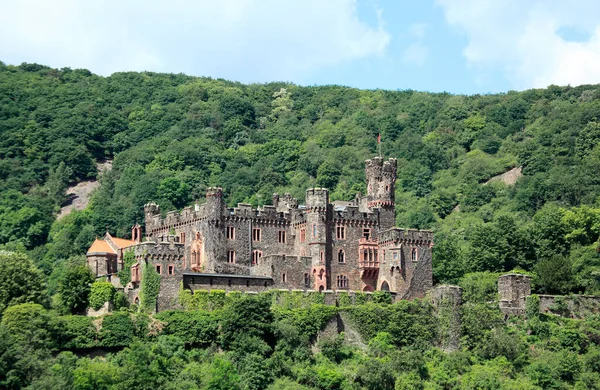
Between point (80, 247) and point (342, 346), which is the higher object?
point (80, 247)

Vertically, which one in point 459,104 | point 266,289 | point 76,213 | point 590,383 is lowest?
point 590,383

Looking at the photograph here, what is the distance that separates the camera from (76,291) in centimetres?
7212

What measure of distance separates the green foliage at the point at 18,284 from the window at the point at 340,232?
64.6ft

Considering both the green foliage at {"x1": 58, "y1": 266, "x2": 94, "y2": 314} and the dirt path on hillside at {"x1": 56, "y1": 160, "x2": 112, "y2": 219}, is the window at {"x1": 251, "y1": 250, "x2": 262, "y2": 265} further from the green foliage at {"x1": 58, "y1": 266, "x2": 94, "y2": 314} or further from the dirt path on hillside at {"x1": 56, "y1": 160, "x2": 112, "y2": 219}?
the dirt path on hillside at {"x1": 56, "y1": 160, "x2": 112, "y2": 219}

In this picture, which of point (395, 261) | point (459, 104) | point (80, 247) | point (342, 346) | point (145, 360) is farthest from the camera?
point (459, 104)

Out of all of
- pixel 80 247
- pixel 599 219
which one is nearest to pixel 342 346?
pixel 599 219

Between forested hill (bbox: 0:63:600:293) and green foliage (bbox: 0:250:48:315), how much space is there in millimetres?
27975

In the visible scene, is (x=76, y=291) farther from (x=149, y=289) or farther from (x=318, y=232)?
(x=318, y=232)

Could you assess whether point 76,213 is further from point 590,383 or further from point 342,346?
point 590,383

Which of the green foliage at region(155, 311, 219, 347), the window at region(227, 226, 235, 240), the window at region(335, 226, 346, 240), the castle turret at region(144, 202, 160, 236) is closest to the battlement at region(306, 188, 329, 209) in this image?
the window at region(335, 226, 346, 240)

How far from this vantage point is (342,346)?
71.4 m

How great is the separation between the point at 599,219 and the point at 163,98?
7191 centimetres

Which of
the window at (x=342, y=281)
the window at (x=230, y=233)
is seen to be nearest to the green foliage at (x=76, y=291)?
the window at (x=230, y=233)

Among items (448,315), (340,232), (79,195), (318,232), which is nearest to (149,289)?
(318,232)
